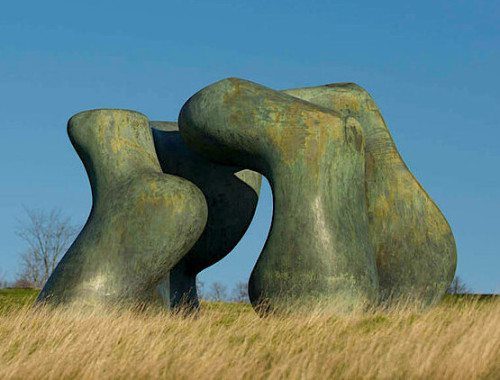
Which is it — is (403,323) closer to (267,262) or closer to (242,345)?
(267,262)

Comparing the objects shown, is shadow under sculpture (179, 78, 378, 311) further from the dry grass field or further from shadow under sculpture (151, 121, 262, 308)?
shadow under sculpture (151, 121, 262, 308)

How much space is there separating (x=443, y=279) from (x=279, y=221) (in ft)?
12.6

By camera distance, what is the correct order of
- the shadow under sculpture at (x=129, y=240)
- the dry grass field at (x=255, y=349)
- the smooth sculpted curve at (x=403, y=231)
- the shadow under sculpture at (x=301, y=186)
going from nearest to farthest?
the dry grass field at (x=255, y=349)
the shadow under sculpture at (x=301, y=186)
the shadow under sculpture at (x=129, y=240)
the smooth sculpted curve at (x=403, y=231)

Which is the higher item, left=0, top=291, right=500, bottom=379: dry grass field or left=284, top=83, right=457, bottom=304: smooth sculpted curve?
left=284, top=83, right=457, bottom=304: smooth sculpted curve

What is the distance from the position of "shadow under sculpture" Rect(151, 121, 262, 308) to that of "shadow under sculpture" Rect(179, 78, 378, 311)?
1820 mm

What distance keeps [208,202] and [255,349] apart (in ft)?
20.4

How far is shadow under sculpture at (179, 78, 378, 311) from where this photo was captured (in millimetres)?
10938

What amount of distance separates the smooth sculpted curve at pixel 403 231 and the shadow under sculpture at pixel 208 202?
2.79m

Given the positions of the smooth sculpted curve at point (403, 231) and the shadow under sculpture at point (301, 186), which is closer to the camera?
the shadow under sculpture at point (301, 186)

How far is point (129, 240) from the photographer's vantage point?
1159cm

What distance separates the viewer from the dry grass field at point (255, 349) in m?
7.02

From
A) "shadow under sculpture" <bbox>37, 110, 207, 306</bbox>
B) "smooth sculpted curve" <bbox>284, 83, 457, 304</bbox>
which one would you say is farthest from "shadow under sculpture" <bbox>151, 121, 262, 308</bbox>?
"smooth sculpted curve" <bbox>284, 83, 457, 304</bbox>

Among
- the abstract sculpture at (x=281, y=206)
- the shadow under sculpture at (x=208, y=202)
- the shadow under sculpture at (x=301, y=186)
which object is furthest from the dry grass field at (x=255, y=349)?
the shadow under sculpture at (x=208, y=202)

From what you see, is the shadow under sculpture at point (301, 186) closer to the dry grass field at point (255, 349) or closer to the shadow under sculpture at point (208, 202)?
the dry grass field at point (255, 349)
